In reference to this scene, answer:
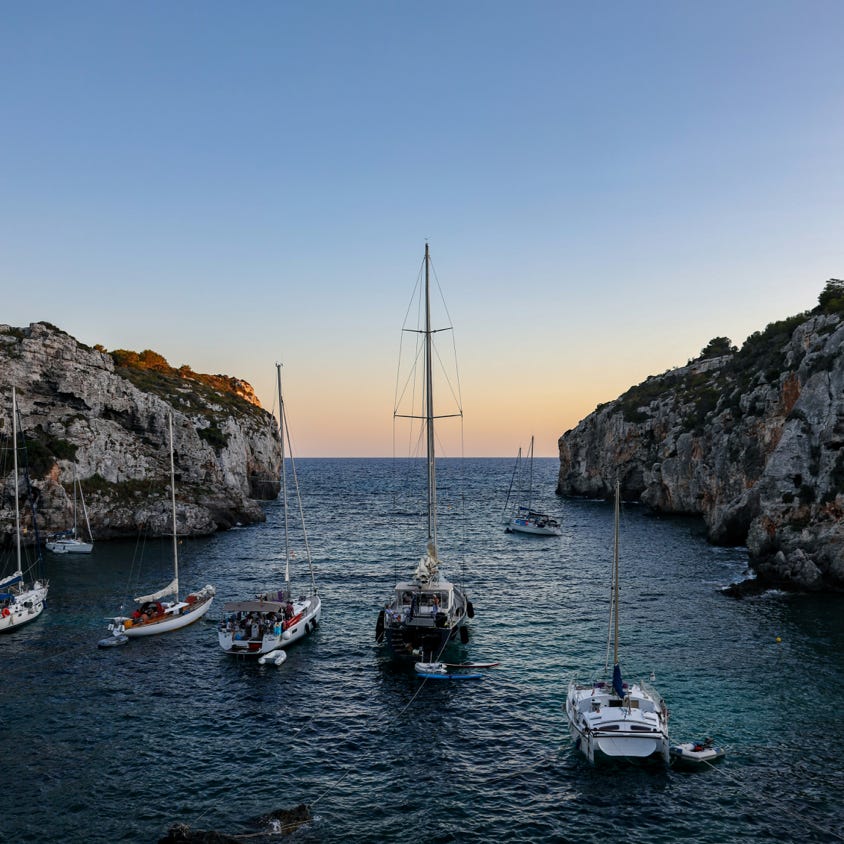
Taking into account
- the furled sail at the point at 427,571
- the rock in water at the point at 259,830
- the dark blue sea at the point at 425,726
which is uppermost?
the furled sail at the point at 427,571

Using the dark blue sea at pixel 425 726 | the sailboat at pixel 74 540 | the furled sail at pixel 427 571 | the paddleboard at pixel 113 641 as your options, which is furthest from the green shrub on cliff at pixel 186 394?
the furled sail at pixel 427 571

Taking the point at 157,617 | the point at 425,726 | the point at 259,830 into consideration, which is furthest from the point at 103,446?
the point at 259,830

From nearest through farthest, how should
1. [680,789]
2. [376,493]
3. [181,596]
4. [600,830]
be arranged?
1. [600,830]
2. [680,789]
3. [181,596]
4. [376,493]

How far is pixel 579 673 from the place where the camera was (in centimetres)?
3497

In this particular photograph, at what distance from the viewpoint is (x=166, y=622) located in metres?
42.8

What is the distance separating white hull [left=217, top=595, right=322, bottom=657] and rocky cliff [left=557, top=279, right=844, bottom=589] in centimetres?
3887

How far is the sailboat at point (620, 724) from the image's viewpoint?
24469mm

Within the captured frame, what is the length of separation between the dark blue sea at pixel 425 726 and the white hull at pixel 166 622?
3.76 feet

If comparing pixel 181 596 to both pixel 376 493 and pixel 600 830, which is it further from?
pixel 376 493

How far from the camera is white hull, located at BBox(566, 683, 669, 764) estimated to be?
2447 cm

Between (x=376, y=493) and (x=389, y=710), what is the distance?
133 meters

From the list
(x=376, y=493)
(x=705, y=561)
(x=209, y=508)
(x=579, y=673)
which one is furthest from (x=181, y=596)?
(x=376, y=493)

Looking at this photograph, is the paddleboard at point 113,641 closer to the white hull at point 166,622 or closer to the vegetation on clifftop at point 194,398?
the white hull at point 166,622

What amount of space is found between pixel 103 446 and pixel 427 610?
6535 cm
